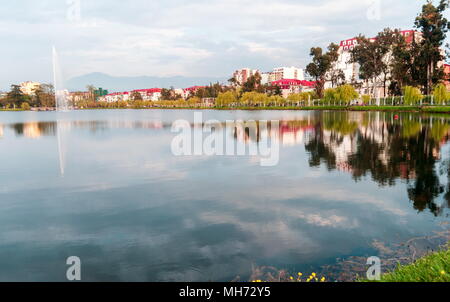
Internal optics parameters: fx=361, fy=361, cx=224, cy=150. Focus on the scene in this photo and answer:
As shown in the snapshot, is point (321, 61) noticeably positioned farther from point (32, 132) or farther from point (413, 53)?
point (32, 132)

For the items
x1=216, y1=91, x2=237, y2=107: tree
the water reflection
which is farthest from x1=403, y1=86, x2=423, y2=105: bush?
x1=216, y1=91, x2=237, y2=107: tree

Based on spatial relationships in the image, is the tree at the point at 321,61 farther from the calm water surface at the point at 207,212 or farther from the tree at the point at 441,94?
the calm water surface at the point at 207,212

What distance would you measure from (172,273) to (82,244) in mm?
2661

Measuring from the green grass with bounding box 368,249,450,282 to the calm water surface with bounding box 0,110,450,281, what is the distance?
1371 mm

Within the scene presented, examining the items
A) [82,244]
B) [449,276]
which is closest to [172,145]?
[82,244]

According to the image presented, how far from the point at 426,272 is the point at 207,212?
5921 millimetres

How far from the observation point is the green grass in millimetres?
5328

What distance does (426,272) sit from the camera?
18.2 feet

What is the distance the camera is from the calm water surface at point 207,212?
23.6 ft

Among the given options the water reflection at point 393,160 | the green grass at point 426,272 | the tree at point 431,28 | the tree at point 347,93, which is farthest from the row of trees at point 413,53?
the green grass at point 426,272

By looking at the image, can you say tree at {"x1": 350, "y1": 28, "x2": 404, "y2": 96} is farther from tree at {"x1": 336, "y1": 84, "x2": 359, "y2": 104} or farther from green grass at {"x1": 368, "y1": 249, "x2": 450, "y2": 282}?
green grass at {"x1": 368, "y1": 249, "x2": 450, "y2": 282}

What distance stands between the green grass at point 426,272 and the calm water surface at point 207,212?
1.37 meters

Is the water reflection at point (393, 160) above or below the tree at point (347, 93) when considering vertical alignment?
below
